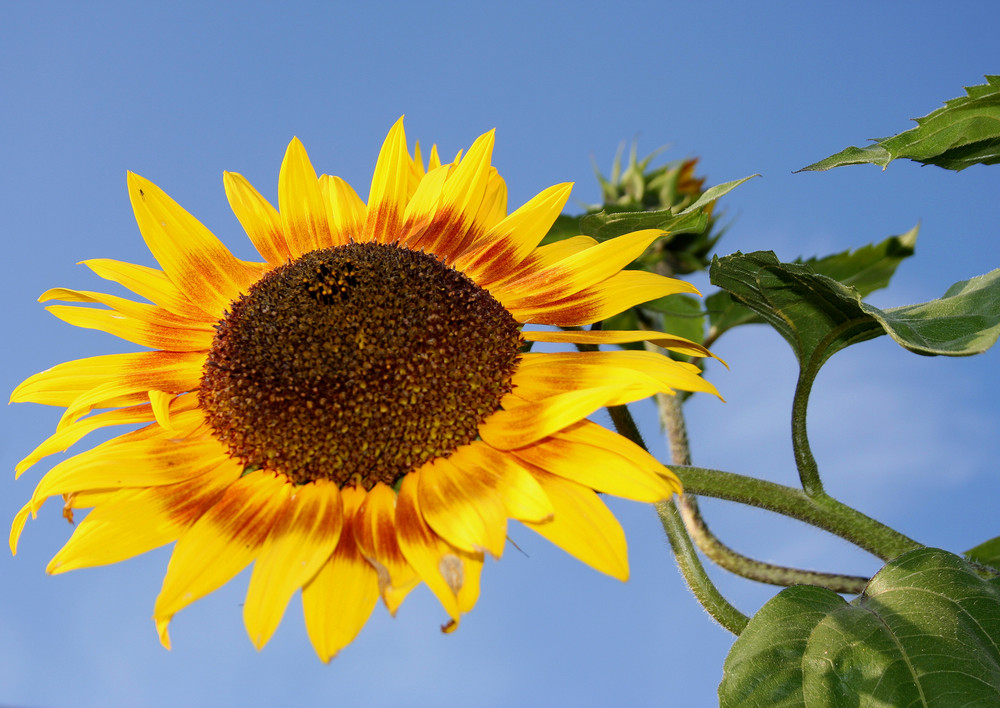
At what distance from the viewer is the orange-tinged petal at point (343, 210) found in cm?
196

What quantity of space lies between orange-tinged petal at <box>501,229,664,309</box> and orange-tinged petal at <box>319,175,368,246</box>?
1.30 feet

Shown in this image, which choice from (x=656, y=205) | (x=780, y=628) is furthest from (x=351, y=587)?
(x=656, y=205)

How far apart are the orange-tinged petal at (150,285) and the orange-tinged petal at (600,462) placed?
2.73ft

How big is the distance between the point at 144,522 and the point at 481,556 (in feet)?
1.94

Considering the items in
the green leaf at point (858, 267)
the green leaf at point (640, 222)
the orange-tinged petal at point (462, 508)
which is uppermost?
the green leaf at point (858, 267)

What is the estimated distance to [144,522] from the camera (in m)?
1.45

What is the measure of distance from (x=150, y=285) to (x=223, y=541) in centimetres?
70

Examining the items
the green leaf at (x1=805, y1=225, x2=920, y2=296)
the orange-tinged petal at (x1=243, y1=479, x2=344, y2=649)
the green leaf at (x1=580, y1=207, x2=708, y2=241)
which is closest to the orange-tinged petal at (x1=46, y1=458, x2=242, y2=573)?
the orange-tinged petal at (x1=243, y1=479, x2=344, y2=649)

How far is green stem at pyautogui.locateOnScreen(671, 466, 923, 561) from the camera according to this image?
181cm

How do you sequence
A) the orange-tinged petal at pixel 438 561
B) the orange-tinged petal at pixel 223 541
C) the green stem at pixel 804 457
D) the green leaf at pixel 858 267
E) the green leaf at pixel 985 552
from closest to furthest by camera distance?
the orange-tinged petal at pixel 438 561 < the orange-tinged petal at pixel 223 541 < the green stem at pixel 804 457 < the green leaf at pixel 985 552 < the green leaf at pixel 858 267

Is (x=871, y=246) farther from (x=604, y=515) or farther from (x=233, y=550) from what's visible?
(x=233, y=550)

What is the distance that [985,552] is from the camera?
218 centimetres

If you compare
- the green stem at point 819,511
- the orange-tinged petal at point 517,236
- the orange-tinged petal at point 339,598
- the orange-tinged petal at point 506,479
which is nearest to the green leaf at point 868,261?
the green stem at point 819,511

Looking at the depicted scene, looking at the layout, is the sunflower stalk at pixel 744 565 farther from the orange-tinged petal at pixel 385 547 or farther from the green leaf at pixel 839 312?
the orange-tinged petal at pixel 385 547
